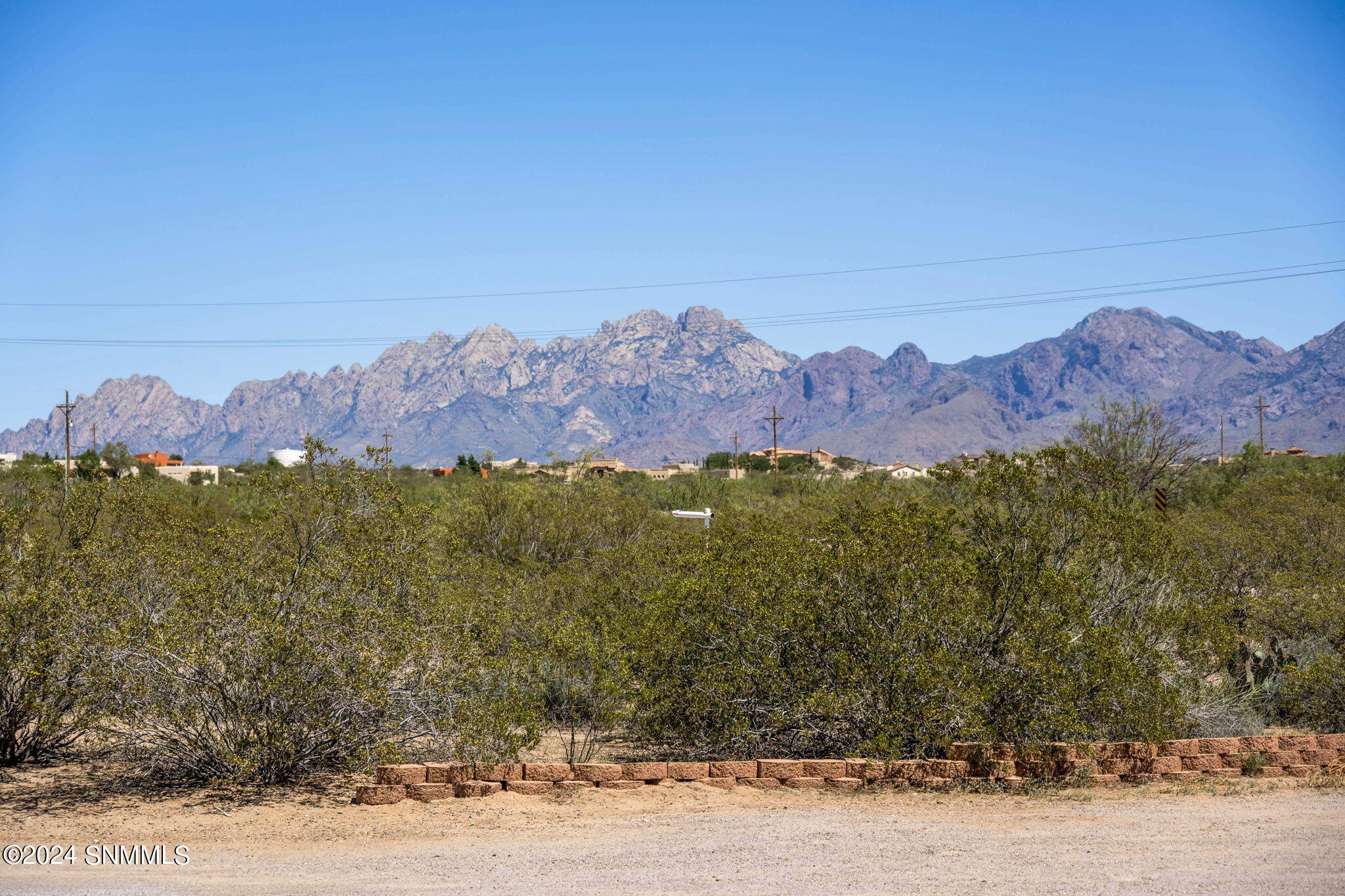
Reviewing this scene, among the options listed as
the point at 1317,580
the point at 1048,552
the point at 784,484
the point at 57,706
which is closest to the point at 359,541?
the point at 57,706

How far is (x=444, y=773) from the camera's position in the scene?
397 inches

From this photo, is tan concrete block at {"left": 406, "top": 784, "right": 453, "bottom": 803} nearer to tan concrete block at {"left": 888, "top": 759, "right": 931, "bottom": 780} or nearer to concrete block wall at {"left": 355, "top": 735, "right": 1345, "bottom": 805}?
concrete block wall at {"left": 355, "top": 735, "right": 1345, "bottom": 805}

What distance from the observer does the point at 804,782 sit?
34.2 feet

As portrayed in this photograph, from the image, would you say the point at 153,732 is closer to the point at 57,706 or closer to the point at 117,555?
the point at 57,706

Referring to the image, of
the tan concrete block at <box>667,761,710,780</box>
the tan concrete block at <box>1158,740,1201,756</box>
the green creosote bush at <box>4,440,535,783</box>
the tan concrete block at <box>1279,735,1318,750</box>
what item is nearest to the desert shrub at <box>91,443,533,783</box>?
the green creosote bush at <box>4,440,535,783</box>

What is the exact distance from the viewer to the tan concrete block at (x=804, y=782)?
10438 mm

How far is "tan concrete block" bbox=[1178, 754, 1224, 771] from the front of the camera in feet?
35.3

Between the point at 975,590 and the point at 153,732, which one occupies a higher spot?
the point at 975,590

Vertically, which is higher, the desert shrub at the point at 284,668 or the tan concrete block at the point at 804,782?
the desert shrub at the point at 284,668

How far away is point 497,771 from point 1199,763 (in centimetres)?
694

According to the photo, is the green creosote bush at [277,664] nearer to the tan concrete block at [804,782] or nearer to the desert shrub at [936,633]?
the desert shrub at [936,633]

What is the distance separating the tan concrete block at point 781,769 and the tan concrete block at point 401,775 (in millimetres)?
3231

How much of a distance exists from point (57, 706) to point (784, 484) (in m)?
47.0

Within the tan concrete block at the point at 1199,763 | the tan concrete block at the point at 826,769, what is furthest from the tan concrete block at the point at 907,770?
the tan concrete block at the point at 1199,763
